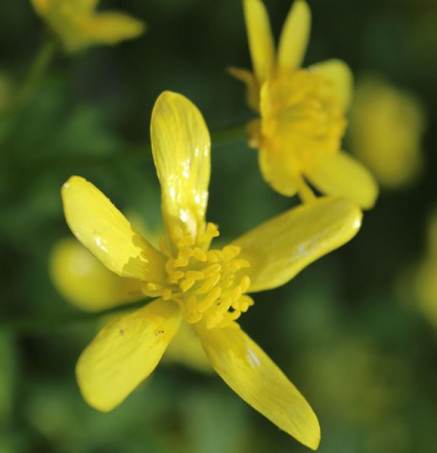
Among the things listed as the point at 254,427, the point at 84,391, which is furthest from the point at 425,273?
the point at 84,391

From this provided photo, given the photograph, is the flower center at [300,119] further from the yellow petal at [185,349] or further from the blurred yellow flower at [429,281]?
the blurred yellow flower at [429,281]

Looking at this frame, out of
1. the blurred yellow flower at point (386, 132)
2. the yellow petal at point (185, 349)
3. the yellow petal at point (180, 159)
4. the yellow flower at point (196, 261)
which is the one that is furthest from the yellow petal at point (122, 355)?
the blurred yellow flower at point (386, 132)

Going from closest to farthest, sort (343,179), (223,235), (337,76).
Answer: (343,179) < (337,76) < (223,235)

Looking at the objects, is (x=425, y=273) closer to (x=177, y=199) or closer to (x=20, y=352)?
(x=20, y=352)

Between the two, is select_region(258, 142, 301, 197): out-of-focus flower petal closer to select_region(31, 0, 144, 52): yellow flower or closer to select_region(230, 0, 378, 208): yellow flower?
select_region(230, 0, 378, 208): yellow flower

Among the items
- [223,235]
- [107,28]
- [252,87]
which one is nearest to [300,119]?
[252,87]

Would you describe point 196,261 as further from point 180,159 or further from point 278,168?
point 278,168

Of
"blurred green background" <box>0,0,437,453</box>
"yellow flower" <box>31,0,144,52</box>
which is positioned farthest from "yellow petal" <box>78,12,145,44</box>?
"blurred green background" <box>0,0,437,453</box>
